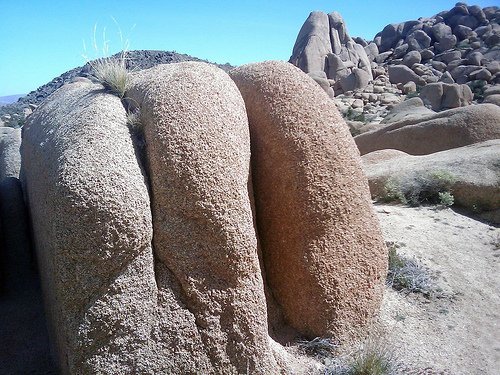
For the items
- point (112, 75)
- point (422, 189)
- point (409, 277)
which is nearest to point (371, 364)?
point (409, 277)

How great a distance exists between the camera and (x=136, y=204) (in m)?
2.71

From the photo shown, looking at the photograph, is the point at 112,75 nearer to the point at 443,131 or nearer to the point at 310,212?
the point at 310,212

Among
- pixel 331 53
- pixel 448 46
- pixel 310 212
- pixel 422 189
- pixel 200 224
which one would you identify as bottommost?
pixel 422 189

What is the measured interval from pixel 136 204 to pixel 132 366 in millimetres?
910

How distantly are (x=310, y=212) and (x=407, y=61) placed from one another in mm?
40338

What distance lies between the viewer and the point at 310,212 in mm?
3521

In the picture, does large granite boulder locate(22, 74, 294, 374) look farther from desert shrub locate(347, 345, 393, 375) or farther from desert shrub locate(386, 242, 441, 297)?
desert shrub locate(386, 242, 441, 297)

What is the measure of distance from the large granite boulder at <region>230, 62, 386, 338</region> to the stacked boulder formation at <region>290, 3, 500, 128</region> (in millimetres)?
12007

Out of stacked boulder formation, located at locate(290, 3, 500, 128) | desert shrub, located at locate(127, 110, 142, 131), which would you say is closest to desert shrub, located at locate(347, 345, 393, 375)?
desert shrub, located at locate(127, 110, 142, 131)

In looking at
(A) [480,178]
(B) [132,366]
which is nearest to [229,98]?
(B) [132,366]

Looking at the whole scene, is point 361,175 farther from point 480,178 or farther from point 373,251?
point 480,178

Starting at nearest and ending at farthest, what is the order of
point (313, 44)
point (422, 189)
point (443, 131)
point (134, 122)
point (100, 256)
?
point (100, 256), point (134, 122), point (422, 189), point (443, 131), point (313, 44)

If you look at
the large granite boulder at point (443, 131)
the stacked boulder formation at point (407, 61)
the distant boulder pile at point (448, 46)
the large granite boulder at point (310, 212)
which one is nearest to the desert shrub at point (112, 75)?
the large granite boulder at point (310, 212)

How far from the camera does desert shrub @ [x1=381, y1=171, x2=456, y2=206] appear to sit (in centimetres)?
671
